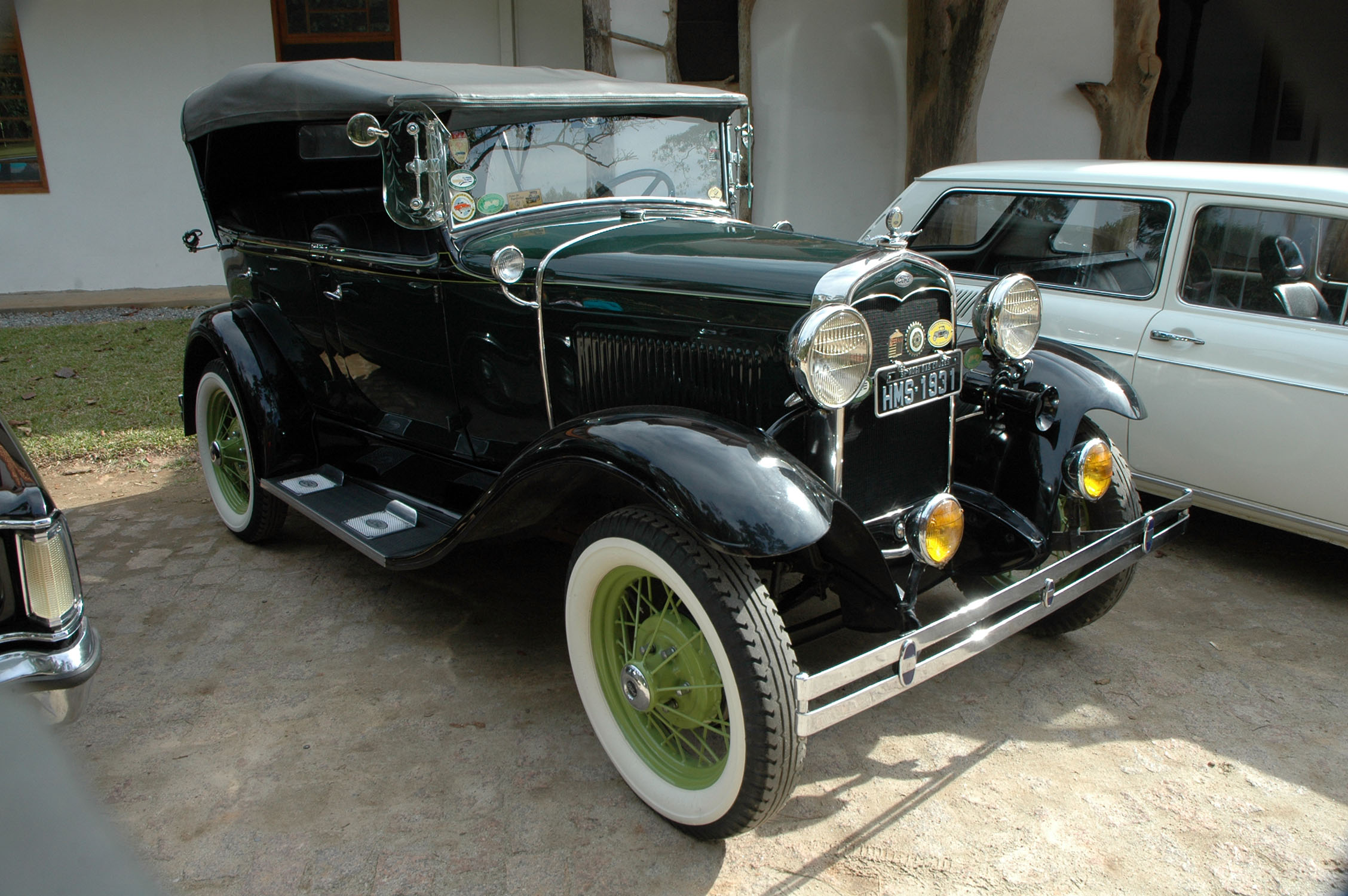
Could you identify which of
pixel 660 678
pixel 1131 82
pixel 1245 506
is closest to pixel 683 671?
pixel 660 678

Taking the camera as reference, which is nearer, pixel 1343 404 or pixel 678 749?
pixel 678 749

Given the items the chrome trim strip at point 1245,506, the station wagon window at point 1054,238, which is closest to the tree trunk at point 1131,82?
the station wagon window at point 1054,238

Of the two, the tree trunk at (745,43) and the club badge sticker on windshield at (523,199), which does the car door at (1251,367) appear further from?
the tree trunk at (745,43)

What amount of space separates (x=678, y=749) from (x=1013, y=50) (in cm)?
736

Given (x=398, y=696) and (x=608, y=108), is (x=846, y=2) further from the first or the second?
(x=398, y=696)

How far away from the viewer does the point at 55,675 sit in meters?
2.03

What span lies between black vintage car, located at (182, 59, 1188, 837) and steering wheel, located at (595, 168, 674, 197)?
12 millimetres

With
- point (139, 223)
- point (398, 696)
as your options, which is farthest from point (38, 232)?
point (398, 696)

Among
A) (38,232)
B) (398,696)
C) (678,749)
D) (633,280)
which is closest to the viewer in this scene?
(678,749)

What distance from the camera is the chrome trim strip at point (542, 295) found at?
289 cm

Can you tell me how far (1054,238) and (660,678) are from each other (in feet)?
9.95

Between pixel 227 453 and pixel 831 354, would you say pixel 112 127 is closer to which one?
pixel 227 453

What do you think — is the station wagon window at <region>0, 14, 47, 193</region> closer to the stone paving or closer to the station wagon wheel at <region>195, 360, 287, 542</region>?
the station wagon wheel at <region>195, 360, 287, 542</region>

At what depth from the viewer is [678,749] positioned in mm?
2432
